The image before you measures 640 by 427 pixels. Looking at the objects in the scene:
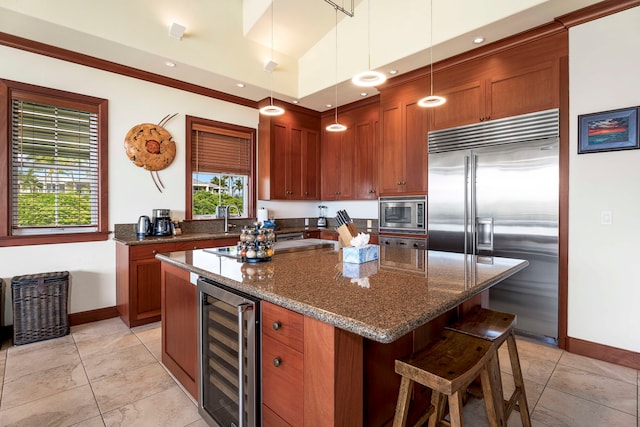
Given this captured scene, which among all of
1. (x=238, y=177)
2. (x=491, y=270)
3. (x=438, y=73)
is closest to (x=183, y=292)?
(x=491, y=270)

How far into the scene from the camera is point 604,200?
261 centimetres

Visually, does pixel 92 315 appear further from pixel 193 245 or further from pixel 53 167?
pixel 53 167

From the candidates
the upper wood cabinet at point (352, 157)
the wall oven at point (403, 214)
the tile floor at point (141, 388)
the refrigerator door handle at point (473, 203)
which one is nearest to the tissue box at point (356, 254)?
the tile floor at point (141, 388)

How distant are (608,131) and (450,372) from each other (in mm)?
2650

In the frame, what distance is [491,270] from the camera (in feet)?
5.49

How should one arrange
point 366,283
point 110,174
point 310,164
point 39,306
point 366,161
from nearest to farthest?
1. point 366,283
2. point 39,306
3. point 110,174
4. point 366,161
5. point 310,164

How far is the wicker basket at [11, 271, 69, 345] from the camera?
2.88m

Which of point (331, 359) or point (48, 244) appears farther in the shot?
point (48, 244)

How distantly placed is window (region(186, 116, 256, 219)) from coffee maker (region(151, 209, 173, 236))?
45cm

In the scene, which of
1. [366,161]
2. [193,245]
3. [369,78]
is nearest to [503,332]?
[369,78]

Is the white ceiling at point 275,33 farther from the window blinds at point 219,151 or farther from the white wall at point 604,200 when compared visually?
the window blinds at point 219,151

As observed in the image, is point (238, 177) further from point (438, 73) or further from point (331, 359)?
point (331, 359)

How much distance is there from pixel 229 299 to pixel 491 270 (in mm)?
1361

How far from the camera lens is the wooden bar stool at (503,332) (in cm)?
158
